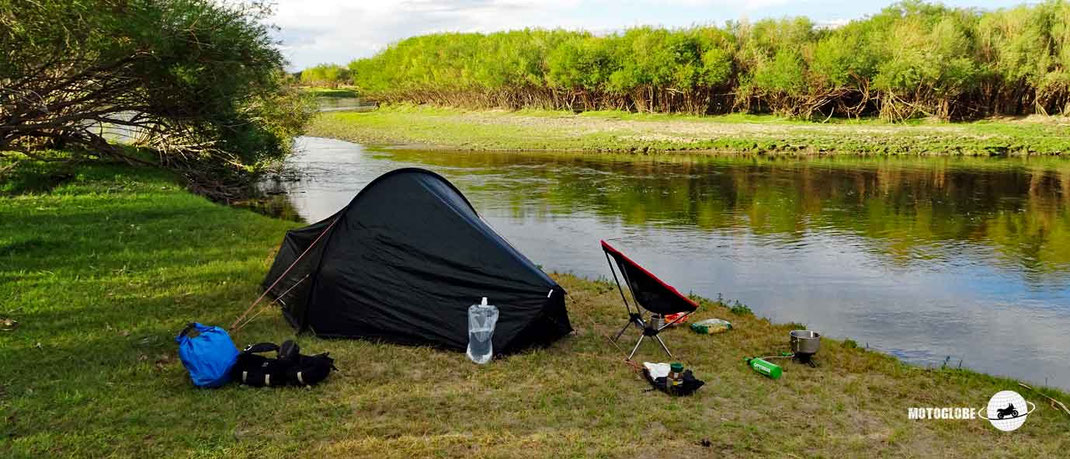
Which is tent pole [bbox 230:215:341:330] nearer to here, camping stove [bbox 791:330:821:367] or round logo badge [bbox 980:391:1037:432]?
camping stove [bbox 791:330:821:367]

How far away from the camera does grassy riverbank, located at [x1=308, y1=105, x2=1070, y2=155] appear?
41500 mm

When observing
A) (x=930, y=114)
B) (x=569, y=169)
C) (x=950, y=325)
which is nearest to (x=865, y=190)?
(x=569, y=169)

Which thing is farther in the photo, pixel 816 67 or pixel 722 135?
pixel 816 67

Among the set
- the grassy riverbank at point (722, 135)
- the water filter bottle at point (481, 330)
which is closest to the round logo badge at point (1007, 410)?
the water filter bottle at point (481, 330)

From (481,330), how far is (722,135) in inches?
1663

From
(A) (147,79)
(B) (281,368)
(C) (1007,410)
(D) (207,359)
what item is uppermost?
(A) (147,79)

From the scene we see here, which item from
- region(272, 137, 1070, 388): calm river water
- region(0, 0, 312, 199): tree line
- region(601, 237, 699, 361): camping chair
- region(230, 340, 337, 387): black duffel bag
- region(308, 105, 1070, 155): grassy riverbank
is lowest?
region(272, 137, 1070, 388): calm river water

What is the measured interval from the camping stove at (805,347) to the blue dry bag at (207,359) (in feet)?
20.3

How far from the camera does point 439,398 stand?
7.46m

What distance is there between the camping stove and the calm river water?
7.51 feet

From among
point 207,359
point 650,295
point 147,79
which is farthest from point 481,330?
point 147,79

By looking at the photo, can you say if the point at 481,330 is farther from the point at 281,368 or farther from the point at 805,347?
the point at 805,347

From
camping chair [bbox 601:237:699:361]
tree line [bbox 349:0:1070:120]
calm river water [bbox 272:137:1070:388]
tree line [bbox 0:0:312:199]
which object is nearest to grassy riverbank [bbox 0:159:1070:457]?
camping chair [bbox 601:237:699:361]

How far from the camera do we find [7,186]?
67.0ft
